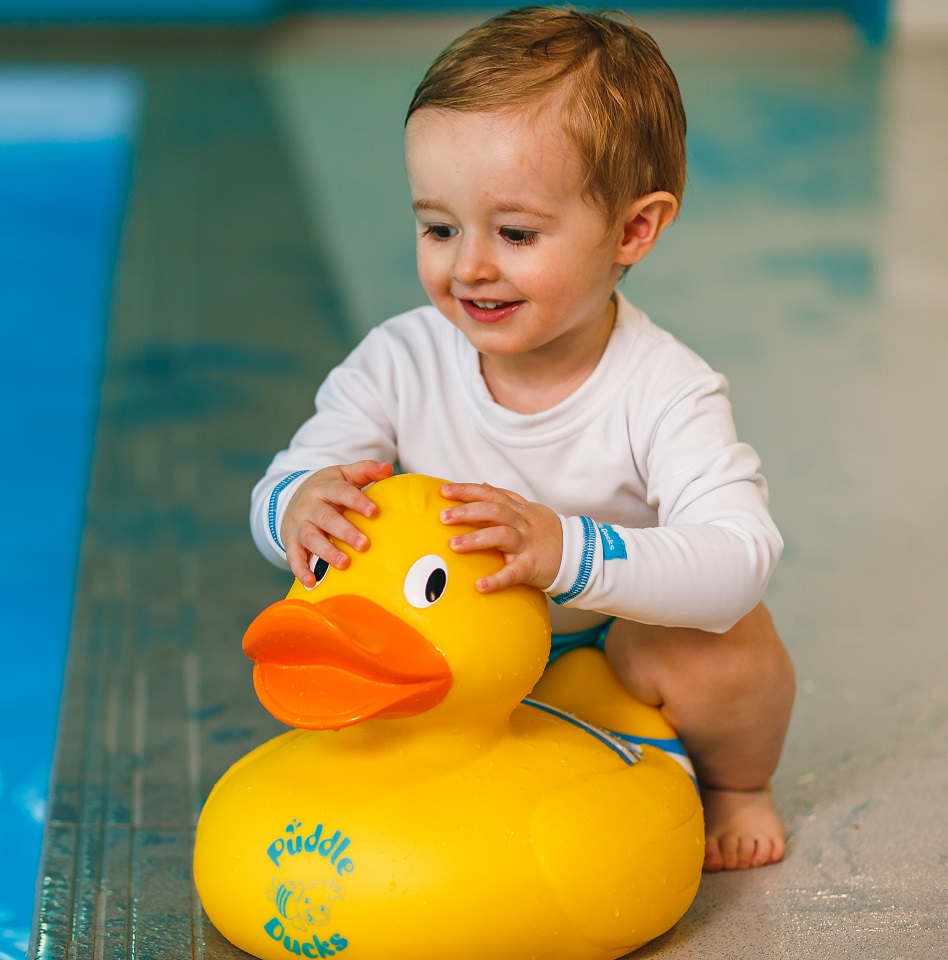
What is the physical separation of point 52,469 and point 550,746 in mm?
1466

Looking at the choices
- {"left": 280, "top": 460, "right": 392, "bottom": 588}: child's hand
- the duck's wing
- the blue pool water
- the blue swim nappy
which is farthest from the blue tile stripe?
the blue pool water

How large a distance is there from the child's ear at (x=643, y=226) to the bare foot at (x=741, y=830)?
0.50 m

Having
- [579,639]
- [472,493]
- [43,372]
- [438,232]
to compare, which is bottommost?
[43,372]

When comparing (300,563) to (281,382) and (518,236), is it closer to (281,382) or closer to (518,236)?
(518,236)

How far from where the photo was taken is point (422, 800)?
110 cm

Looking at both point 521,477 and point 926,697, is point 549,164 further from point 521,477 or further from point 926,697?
point 926,697

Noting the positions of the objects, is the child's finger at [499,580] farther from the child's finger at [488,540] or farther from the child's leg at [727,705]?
the child's leg at [727,705]

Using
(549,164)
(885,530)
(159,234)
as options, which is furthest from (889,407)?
(159,234)

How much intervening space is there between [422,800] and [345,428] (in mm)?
399

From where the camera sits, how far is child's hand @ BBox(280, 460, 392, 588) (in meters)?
1.14

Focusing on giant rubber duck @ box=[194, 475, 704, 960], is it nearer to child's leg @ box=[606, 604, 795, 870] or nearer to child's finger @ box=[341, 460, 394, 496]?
child's finger @ box=[341, 460, 394, 496]

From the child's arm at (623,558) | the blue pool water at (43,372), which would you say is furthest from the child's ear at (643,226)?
the blue pool water at (43,372)

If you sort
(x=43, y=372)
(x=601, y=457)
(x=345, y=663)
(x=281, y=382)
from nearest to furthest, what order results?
1. (x=345, y=663)
2. (x=601, y=457)
3. (x=281, y=382)
4. (x=43, y=372)

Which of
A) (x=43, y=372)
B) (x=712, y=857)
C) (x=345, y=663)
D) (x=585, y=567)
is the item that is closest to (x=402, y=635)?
(x=345, y=663)
